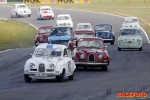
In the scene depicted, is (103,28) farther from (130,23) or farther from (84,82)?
(84,82)

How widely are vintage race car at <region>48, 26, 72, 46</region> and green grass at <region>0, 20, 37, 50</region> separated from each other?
6.75m

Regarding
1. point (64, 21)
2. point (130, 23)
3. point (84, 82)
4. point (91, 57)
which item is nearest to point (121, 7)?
point (130, 23)

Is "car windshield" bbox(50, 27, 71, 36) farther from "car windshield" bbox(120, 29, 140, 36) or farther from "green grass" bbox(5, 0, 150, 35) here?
"green grass" bbox(5, 0, 150, 35)

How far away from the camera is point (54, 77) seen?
66.1 ft

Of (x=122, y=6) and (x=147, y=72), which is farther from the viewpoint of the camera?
(x=122, y=6)

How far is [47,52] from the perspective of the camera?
21.3m

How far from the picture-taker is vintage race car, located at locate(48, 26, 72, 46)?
35.0m

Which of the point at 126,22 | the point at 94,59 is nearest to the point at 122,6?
the point at 126,22

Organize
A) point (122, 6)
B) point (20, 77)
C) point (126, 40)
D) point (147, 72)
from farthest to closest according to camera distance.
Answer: point (122, 6)
point (126, 40)
point (147, 72)
point (20, 77)

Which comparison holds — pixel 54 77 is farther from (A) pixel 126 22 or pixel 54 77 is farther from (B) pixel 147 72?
(A) pixel 126 22

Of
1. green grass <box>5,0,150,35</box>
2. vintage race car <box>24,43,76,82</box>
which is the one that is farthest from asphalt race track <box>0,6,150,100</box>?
green grass <box>5,0,150,35</box>

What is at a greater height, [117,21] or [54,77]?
[54,77]

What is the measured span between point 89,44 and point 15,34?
1081 inches

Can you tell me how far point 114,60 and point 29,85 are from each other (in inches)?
464
